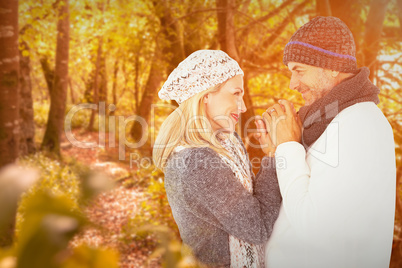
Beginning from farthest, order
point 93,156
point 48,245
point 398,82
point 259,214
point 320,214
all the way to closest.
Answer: point 93,156
point 398,82
point 259,214
point 320,214
point 48,245

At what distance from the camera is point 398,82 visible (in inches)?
200

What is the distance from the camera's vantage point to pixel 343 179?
172 centimetres

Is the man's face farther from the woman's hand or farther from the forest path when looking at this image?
the forest path

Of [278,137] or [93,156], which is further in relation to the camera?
[93,156]

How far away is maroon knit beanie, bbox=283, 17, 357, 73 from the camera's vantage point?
6.63 feet

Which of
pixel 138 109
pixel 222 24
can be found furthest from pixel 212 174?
pixel 138 109

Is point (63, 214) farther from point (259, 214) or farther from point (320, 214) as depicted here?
point (259, 214)

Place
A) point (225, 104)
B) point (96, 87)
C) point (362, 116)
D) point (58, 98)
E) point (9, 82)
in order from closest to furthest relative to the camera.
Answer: point (362, 116) → point (225, 104) → point (9, 82) → point (58, 98) → point (96, 87)

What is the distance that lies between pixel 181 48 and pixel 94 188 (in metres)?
5.81

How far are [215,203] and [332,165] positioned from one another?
2.10ft

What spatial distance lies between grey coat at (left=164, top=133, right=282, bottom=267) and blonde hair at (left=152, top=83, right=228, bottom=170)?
8 cm

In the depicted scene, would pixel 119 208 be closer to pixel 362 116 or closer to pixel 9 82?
pixel 9 82

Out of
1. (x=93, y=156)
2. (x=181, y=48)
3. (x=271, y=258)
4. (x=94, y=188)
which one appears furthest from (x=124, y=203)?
(x=94, y=188)

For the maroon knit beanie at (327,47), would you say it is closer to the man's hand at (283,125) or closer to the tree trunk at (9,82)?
the man's hand at (283,125)
